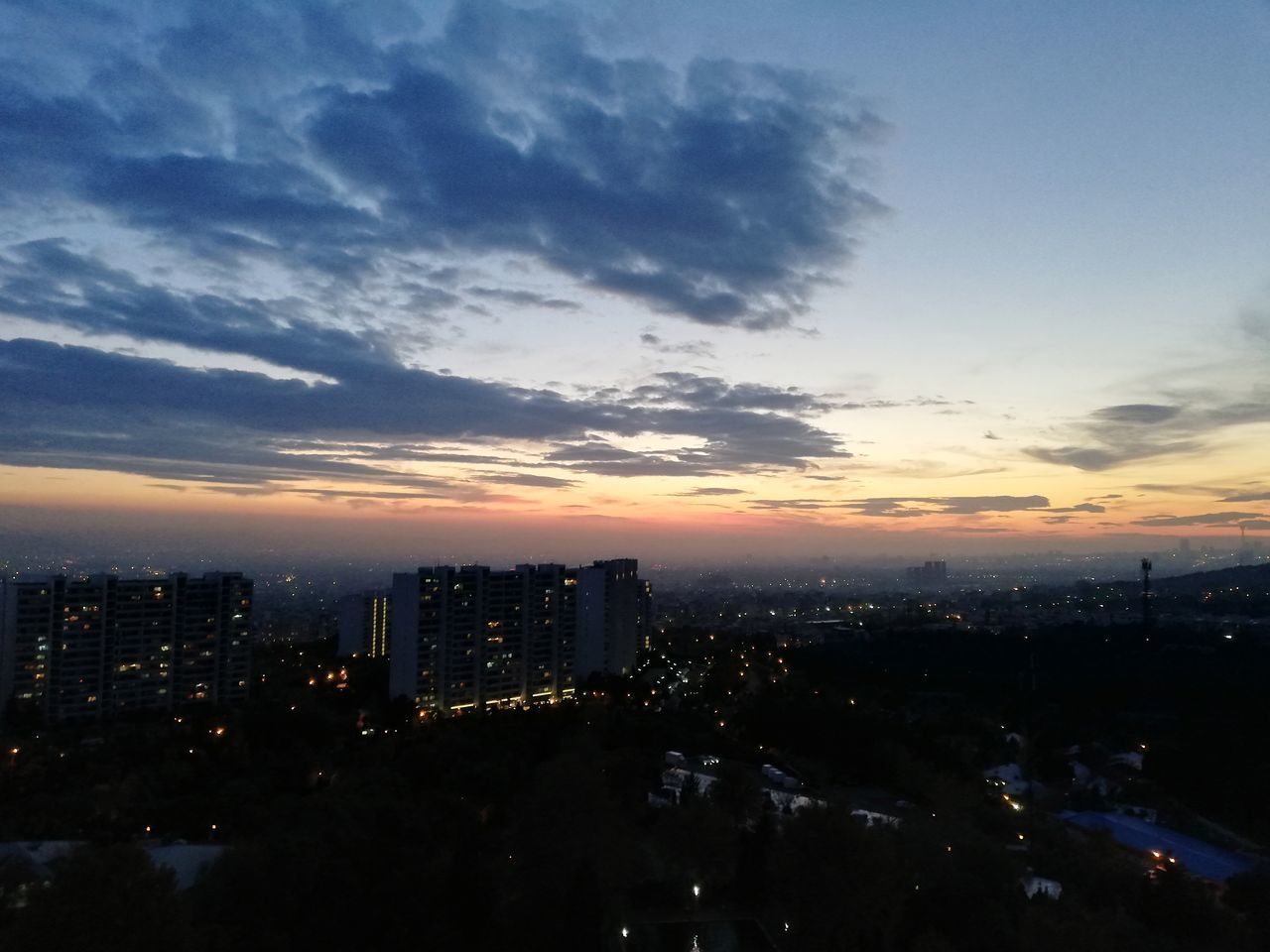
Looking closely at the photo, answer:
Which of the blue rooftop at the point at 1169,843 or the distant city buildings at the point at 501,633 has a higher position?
the distant city buildings at the point at 501,633

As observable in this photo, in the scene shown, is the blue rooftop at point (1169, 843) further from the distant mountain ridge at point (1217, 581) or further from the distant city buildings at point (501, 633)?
the distant mountain ridge at point (1217, 581)

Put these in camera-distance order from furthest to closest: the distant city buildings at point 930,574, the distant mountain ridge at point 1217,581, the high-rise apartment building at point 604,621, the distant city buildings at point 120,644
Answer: the distant city buildings at point 930,574 → the distant mountain ridge at point 1217,581 → the high-rise apartment building at point 604,621 → the distant city buildings at point 120,644

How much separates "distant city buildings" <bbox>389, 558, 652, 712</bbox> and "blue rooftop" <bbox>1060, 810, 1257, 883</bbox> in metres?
12.2

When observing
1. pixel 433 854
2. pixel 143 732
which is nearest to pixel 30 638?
pixel 143 732

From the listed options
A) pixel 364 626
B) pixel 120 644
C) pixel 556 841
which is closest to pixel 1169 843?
pixel 556 841

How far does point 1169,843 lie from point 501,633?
13602mm

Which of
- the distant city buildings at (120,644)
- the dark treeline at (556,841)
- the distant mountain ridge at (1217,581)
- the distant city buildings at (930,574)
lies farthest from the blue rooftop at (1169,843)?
the distant city buildings at (930,574)

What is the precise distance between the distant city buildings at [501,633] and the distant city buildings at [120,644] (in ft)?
12.6

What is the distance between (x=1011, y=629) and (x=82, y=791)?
88.9 ft

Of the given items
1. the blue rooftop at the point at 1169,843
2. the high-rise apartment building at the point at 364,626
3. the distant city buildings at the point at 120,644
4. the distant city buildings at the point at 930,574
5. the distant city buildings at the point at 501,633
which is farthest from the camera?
the distant city buildings at the point at 930,574

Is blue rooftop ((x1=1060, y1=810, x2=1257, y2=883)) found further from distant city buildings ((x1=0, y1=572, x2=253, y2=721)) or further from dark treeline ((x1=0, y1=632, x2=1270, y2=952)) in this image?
distant city buildings ((x1=0, y1=572, x2=253, y2=721))

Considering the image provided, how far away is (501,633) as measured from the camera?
18.7m

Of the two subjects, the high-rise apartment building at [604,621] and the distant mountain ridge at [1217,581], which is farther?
the distant mountain ridge at [1217,581]

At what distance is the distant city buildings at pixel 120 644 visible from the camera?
1586cm
